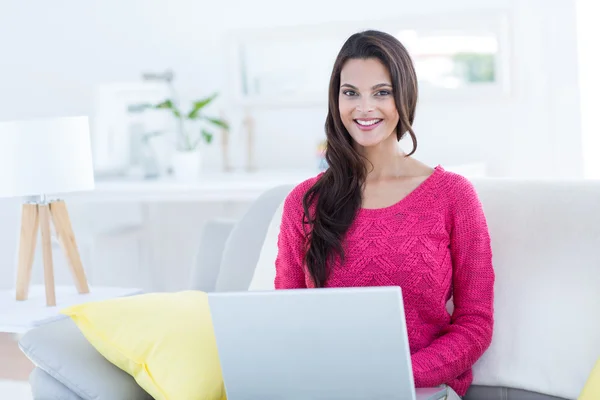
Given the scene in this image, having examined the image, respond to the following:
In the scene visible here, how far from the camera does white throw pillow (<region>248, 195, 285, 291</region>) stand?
7.20 feet

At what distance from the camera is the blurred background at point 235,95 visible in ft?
12.9

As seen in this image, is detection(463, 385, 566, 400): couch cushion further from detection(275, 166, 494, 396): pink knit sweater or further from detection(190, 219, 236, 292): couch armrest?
detection(190, 219, 236, 292): couch armrest

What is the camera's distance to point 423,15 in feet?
13.5

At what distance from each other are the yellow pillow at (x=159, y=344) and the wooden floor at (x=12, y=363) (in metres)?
0.61

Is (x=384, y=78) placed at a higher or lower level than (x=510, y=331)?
higher

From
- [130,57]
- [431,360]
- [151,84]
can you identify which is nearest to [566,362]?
[431,360]

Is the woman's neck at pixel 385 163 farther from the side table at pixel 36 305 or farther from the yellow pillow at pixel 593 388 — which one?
the side table at pixel 36 305

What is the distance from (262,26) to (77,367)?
2821mm

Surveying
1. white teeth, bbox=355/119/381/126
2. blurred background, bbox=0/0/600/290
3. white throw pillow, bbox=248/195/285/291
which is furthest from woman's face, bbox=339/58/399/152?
blurred background, bbox=0/0/600/290

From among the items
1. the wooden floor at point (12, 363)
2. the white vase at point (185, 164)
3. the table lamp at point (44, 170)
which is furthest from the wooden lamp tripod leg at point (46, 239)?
A: the white vase at point (185, 164)

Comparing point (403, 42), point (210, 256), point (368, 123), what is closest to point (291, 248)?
point (368, 123)

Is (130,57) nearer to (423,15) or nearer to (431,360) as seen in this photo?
(423,15)

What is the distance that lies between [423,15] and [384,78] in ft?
7.50

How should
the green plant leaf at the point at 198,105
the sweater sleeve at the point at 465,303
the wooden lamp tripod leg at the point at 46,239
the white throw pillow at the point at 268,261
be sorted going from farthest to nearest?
the green plant leaf at the point at 198,105 < the wooden lamp tripod leg at the point at 46,239 < the white throw pillow at the point at 268,261 < the sweater sleeve at the point at 465,303
